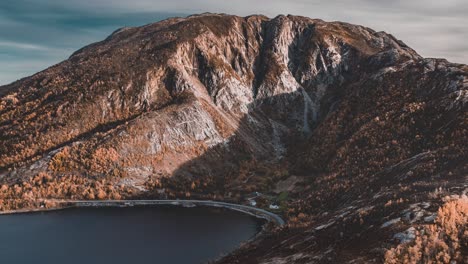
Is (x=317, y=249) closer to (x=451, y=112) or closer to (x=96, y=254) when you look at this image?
(x=96, y=254)

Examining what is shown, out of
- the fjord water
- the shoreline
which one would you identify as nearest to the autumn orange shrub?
the fjord water

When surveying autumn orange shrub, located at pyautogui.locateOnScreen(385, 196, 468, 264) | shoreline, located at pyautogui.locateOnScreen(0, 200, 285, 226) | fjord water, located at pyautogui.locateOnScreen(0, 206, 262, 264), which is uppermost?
autumn orange shrub, located at pyautogui.locateOnScreen(385, 196, 468, 264)

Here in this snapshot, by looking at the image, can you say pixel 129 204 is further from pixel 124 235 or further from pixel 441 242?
pixel 441 242

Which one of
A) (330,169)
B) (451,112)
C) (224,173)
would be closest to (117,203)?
(224,173)

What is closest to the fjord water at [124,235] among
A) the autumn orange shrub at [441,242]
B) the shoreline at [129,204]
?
the shoreline at [129,204]

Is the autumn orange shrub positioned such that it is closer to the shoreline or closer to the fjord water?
the fjord water

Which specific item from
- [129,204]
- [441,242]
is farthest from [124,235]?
[441,242]

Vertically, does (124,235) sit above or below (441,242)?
below

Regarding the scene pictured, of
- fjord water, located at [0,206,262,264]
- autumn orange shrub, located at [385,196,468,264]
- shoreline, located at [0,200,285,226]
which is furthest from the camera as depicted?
shoreline, located at [0,200,285,226]
